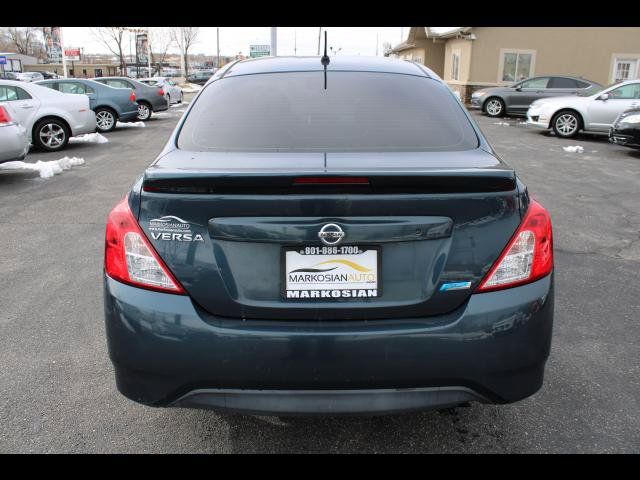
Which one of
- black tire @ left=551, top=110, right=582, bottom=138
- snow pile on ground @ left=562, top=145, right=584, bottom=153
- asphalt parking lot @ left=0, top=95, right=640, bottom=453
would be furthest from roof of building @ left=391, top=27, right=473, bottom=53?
asphalt parking lot @ left=0, top=95, right=640, bottom=453

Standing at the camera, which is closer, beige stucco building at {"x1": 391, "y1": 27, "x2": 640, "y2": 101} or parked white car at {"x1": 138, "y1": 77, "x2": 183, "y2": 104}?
parked white car at {"x1": 138, "y1": 77, "x2": 183, "y2": 104}

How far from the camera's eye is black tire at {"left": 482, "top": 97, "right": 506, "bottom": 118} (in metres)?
21.3

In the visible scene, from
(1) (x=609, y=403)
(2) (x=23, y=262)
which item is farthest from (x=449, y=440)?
(2) (x=23, y=262)

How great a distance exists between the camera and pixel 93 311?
4.11m

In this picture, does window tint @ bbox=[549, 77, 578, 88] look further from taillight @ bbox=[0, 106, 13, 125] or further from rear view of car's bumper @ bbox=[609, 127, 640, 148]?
taillight @ bbox=[0, 106, 13, 125]

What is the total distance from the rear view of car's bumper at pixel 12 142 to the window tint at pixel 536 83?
17.2 meters

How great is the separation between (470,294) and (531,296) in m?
0.26

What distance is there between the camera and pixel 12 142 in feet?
28.7

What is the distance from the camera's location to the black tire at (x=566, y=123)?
50.5ft

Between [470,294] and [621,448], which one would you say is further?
[621,448]

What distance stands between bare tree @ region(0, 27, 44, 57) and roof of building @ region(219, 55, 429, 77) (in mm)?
100388

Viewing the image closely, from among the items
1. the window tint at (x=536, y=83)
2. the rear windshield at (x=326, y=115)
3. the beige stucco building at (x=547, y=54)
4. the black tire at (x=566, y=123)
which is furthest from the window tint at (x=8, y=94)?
the beige stucco building at (x=547, y=54)

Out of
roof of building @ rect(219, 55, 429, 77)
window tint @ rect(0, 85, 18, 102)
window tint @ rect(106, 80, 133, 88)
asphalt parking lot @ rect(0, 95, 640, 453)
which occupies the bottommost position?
asphalt parking lot @ rect(0, 95, 640, 453)

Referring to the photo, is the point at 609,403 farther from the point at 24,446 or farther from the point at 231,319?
the point at 24,446
